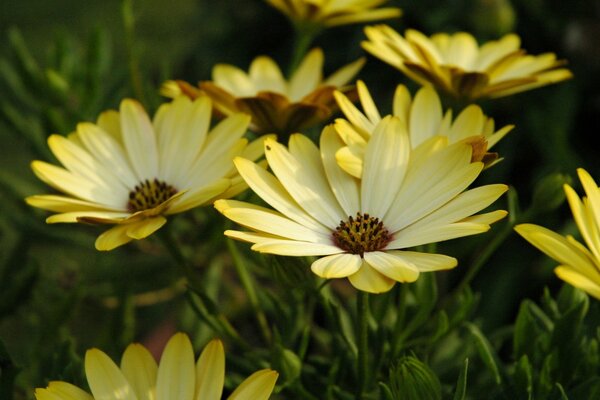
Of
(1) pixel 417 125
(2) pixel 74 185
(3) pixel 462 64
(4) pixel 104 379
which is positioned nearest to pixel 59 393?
(4) pixel 104 379

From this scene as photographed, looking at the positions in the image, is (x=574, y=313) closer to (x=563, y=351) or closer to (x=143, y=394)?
(x=563, y=351)

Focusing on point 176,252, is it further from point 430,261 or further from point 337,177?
point 430,261

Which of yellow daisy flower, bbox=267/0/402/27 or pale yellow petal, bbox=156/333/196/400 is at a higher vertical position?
yellow daisy flower, bbox=267/0/402/27

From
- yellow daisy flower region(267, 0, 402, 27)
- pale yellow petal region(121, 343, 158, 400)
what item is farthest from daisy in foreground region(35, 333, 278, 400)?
yellow daisy flower region(267, 0, 402, 27)

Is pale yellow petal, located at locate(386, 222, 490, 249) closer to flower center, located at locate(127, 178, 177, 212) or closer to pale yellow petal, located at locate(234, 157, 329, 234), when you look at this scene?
pale yellow petal, located at locate(234, 157, 329, 234)

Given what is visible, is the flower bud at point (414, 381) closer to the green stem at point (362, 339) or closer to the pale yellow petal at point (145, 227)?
the green stem at point (362, 339)
